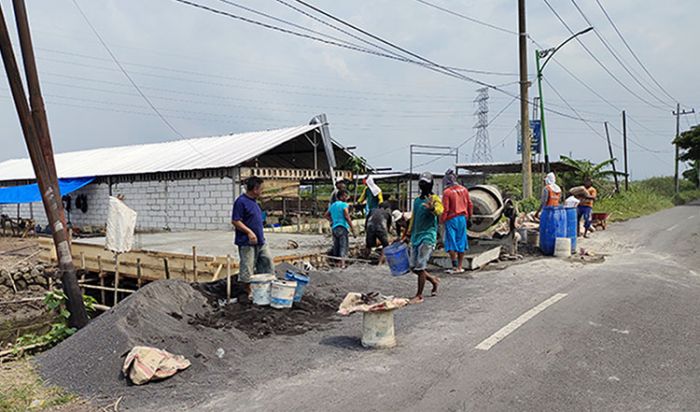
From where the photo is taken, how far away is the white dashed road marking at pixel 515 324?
5.77 metres

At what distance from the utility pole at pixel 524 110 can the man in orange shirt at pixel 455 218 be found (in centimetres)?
992

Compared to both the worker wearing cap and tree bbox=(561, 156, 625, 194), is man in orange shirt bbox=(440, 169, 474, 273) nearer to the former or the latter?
the worker wearing cap

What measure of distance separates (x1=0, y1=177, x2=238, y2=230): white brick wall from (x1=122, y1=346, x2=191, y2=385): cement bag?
1552 cm

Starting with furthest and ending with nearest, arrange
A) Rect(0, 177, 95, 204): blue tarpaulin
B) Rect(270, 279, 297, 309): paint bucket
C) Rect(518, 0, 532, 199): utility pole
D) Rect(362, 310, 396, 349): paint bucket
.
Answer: Rect(0, 177, 95, 204): blue tarpaulin
Rect(518, 0, 532, 199): utility pole
Rect(270, 279, 297, 309): paint bucket
Rect(362, 310, 396, 349): paint bucket

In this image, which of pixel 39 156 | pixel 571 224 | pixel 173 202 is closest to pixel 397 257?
pixel 39 156

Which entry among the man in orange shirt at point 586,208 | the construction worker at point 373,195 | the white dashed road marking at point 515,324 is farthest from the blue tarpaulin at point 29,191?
the white dashed road marking at point 515,324

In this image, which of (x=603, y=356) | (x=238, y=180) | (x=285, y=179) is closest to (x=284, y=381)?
(x=603, y=356)

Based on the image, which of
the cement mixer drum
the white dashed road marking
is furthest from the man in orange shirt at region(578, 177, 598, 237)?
the white dashed road marking

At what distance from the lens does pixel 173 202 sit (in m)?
23.1

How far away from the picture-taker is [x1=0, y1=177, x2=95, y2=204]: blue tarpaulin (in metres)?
24.2

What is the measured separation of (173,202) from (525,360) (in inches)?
800

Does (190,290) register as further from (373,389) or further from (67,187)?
(67,187)

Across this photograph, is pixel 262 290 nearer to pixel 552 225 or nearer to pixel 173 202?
pixel 552 225

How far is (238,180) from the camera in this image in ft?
67.1
